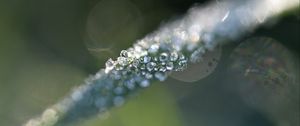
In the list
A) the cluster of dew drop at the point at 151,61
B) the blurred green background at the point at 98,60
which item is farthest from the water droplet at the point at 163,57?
the blurred green background at the point at 98,60

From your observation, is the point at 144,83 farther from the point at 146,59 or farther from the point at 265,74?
the point at 265,74

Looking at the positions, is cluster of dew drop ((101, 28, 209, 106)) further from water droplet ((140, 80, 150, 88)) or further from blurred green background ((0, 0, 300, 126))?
blurred green background ((0, 0, 300, 126))

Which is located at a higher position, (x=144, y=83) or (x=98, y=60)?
(x=98, y=60)

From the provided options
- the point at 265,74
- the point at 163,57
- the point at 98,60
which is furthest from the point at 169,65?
the point at 98,60

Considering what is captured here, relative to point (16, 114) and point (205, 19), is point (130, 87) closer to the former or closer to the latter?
point (205, 19)

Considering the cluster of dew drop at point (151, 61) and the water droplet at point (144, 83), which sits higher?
the cluster of dew drop at point (151, 61)

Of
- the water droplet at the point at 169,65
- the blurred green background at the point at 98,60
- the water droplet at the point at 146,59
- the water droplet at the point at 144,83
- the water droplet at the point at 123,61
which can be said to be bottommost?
the water droplet at the point at 144,83

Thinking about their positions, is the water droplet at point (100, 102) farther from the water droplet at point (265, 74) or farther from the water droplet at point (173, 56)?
the water droplet at point (265, 74)

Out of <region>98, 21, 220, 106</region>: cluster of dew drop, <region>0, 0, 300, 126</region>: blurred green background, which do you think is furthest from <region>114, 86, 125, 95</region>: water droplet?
<region>0, 0, 300, 126</region>: blurred green background
